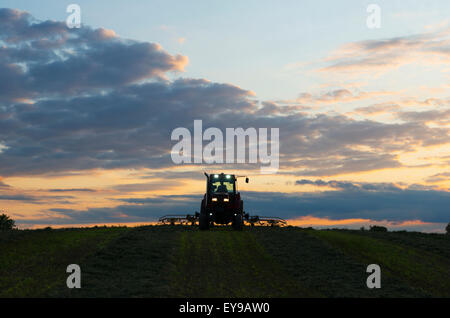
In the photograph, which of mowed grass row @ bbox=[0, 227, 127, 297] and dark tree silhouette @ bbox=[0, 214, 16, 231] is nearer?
mowed grass row @ bbox=[0, 227, 127, 297]

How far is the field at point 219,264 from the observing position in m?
20.2

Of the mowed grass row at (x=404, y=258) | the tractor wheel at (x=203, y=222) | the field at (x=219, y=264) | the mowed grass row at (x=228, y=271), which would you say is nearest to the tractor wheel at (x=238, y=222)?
the field at (x=219, y=264)

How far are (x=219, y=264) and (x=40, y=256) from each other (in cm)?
929

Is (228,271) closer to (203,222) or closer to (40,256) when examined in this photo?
(40,256)

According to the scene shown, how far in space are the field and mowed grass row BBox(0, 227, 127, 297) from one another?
0.04 metres

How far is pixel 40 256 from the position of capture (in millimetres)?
27922

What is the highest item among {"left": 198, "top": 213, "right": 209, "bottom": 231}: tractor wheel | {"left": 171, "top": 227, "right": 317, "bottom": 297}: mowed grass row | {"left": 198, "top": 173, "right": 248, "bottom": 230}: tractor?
{"left": 198, "top": 173, "right": 248, "bottom": 230}: tractor

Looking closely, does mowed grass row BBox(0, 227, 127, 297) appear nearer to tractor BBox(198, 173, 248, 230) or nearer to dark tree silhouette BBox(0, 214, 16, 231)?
tractor BBox(198, 173, 248, 230)

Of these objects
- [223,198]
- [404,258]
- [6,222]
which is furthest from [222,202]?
[6,222]

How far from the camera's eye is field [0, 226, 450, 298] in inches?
795

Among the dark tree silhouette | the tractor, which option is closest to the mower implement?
the tractor

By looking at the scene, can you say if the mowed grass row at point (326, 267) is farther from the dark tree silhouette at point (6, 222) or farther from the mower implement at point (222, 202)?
the dark tree silhouette at point (6, 222)

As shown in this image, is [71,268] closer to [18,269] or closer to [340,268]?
[18,269]
